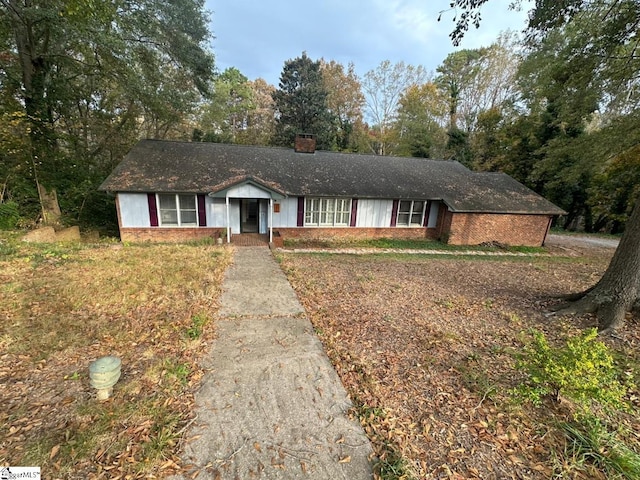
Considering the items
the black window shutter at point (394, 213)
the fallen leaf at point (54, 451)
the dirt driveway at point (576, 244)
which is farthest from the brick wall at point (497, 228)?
the fallen leaf at point (54, 451)

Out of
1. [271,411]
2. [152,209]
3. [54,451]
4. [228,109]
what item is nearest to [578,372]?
[271,411]

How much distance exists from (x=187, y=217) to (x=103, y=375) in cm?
1025

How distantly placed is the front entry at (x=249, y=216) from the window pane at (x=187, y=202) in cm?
235

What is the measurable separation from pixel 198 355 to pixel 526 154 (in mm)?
26918

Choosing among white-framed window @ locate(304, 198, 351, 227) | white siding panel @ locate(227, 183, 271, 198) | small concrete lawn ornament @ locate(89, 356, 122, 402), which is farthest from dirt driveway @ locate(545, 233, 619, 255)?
small concrete lawn ornament @ locate(89, 356, 122, 402)

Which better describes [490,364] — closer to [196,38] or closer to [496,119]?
[196,38]

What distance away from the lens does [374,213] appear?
1433cm

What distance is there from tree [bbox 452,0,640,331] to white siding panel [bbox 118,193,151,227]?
12.2 metres

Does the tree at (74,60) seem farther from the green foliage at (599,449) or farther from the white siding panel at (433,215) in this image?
the green foliage at (599,449)

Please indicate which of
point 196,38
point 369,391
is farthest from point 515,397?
point 196,38

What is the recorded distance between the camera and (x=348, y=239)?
1411 cm

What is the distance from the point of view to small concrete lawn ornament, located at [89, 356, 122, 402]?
3.06 meters

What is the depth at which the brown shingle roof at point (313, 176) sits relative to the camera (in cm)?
1228

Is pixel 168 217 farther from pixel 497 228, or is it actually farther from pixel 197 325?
pixel 497 228
